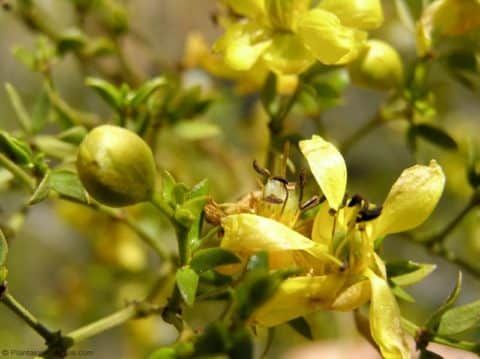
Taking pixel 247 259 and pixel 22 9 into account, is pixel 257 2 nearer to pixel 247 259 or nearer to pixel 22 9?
pixel 247 259

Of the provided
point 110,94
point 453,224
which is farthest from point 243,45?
point 453,224

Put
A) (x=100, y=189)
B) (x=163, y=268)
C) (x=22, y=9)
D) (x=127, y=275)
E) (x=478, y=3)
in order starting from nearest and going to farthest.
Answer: (x=100, y=189)
(x=478, y=3)
(x=163, y=268)
(x=22, y=9)
(x=127, y=275)

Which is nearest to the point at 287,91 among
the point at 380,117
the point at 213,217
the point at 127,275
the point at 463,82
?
the point at 380,117

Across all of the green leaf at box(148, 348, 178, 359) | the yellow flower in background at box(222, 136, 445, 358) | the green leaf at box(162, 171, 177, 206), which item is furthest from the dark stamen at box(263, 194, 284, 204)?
the green leaf at box(148, 348, 178, 359)

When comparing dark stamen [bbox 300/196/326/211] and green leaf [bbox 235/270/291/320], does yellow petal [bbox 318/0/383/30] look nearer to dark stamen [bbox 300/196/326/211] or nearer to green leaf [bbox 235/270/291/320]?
dark stamen [bbox 300/196/326/211]

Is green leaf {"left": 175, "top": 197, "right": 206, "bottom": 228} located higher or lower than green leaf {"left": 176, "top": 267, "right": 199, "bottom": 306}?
higher
